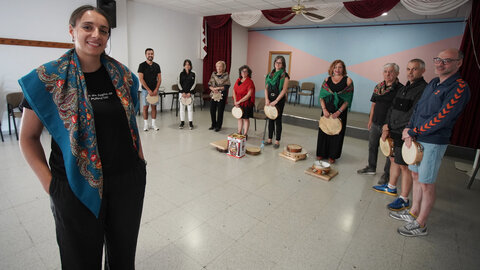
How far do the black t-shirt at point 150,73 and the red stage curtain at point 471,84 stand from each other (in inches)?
223

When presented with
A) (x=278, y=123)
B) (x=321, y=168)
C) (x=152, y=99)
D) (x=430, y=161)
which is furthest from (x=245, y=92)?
(x=430, y=161)

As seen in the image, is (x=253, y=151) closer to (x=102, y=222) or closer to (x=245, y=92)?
(x=245, y=92)

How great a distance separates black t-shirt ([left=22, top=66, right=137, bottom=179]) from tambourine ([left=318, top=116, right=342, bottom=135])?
323cm

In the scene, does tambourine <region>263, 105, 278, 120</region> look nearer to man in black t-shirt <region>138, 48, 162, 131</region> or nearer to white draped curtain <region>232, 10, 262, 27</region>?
man in black t-shirt <region>138, 48, 162, 131</region>

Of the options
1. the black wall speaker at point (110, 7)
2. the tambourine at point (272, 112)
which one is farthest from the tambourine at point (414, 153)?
the black wall speaker at point (110, 7)

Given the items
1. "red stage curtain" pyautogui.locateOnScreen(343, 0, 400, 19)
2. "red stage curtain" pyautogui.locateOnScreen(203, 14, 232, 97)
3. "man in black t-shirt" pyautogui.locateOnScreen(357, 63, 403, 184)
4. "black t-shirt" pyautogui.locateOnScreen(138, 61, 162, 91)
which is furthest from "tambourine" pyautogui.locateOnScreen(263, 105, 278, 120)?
"red stage curtain" pyautogui.locateOnScreen(203, 14, 232, 97)

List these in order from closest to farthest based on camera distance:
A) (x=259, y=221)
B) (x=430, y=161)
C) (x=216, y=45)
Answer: (x=430, y=161), (x=259, y=221), (x=216, y=45)

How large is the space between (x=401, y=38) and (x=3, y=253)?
28.7 ft

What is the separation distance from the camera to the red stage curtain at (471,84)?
4.46 m

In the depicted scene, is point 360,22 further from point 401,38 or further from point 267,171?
point 267,171

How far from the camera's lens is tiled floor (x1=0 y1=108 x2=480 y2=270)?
6.68 feet

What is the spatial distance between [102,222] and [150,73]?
4.54 metres

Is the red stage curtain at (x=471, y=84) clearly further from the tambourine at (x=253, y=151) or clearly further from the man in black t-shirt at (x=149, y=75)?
the man in black t-shirt at (x=149, y=75)

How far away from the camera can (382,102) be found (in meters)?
3.33
